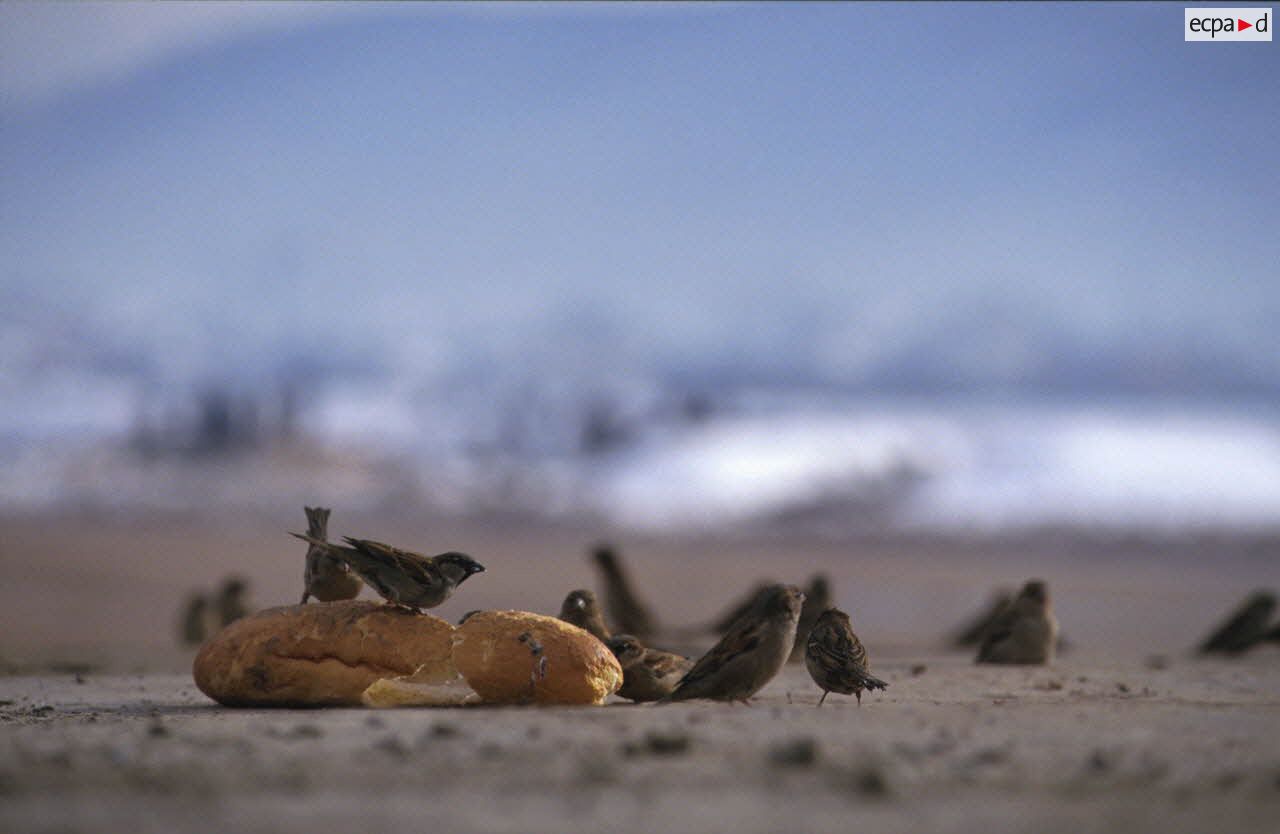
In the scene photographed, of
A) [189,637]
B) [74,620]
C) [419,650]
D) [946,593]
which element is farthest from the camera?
[946,593]

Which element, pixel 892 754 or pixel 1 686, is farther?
pixel 1 686

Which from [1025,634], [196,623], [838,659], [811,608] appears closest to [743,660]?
[838,659]

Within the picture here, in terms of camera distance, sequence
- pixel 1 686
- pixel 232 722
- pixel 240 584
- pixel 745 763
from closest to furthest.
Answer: pixel 745 763 < pixel 232 722 < pixel 1 686 < pixel 240 584

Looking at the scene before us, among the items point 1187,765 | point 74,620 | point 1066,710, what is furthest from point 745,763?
point 74,620

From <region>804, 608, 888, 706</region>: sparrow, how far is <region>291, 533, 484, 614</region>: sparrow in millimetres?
A: 2131

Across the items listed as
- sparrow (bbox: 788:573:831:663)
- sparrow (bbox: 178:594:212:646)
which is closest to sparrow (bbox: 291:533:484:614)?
sparrow (bbox: 788:573:831:663)

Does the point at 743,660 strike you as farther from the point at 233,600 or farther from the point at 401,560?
the point at 233,600

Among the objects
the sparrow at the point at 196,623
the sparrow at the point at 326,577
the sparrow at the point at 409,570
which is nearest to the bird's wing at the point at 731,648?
the sparrow at the point at 409,570

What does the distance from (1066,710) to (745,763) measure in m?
2.92

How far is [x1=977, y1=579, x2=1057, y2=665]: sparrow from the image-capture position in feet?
48.9

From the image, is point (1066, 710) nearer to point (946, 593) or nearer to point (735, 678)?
point (735, 678)

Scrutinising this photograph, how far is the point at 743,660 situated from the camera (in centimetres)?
999

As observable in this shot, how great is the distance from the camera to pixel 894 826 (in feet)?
18.9

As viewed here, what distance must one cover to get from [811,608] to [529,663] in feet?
27.1
